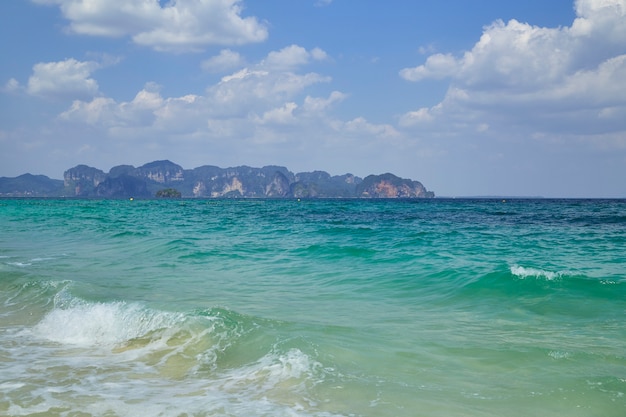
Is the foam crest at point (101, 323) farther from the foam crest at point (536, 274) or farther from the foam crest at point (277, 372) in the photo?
the foam crest at point (536, 274)

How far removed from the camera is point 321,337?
29.8ft

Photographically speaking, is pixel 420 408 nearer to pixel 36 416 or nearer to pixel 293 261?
pixel 36 416

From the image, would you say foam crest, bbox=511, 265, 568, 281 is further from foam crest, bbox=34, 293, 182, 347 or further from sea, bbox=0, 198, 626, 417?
foam crest, bbox=34, 293, 182, 347

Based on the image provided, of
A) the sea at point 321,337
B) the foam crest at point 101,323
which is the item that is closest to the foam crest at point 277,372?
the sea at point 321,337

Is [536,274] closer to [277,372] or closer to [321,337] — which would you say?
[321,337]

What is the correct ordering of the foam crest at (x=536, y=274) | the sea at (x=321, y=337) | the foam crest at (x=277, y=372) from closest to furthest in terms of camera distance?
the sea at (x=321, y=337)
the foam crest at (x=277, y=372)
the foam crest at (x=536, y=274)

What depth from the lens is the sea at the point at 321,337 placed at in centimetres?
651

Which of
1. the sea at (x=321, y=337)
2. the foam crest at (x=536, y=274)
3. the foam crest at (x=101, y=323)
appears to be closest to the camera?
the sea at (x=321, y=337)

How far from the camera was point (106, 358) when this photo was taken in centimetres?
875

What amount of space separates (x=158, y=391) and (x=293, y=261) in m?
13.3

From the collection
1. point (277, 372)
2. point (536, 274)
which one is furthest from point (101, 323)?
point (536, 274)

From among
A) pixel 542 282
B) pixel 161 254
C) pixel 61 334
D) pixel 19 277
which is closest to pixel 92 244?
pixel 161 254

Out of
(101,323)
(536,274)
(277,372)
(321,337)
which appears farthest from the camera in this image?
(536,274)

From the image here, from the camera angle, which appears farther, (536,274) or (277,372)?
(536,274)
